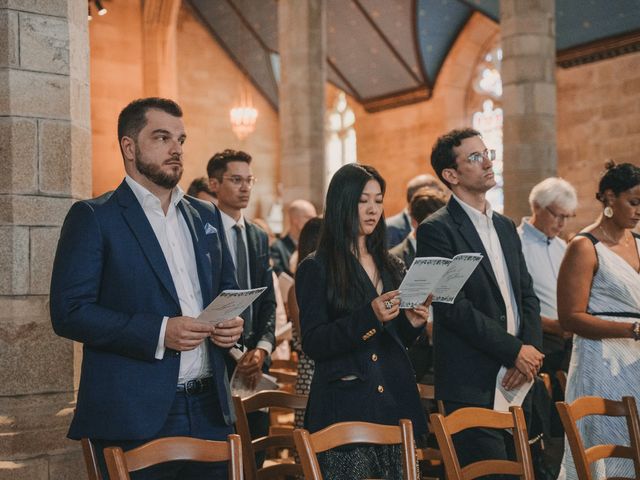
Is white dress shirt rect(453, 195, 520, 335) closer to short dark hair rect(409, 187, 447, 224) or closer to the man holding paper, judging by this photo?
the man holding paper

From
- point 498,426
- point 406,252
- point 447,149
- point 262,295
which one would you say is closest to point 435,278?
point 498,426

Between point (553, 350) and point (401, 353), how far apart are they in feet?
7.03

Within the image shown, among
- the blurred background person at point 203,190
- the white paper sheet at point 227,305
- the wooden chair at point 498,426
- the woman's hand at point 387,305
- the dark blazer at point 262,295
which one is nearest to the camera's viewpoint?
the white paper sheet at point 227,305

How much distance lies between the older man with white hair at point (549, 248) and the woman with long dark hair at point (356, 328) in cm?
202

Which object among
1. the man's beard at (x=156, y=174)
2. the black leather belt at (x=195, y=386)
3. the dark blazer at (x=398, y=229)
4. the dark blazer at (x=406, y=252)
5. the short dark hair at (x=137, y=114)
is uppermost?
the short dark hair at (x=137, y=114)

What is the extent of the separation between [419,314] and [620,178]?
57.6 inches

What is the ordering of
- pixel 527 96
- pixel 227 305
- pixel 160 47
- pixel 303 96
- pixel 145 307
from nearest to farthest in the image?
1. pixel 227 305
2. pixel 145 307
3. pixel 527 96
4. pixel 303 96
5. pixel 160 47

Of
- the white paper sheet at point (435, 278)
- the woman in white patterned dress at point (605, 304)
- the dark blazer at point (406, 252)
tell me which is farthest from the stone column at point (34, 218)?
the woman in white patterned dress at point (605, 304)

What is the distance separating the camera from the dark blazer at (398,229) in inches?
246

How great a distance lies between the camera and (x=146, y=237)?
106 inches

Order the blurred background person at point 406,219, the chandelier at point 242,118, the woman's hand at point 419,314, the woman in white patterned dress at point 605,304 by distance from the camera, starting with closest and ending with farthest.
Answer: the woman's hand at point 419,314 → the woman in white patterned dress at point 605,304 → the blurred background person at point 406,219 → the chandelier at point 242,118

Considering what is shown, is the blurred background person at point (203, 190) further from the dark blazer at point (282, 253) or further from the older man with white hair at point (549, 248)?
the older man with white hair at point (549, 248)

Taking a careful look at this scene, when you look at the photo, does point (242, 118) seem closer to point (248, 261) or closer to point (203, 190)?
point (203, 190)

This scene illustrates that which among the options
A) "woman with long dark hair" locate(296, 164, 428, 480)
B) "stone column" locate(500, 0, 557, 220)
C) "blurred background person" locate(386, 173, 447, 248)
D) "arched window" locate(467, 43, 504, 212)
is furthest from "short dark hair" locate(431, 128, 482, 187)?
"arched window" locate(467, 43, 504, 212)
